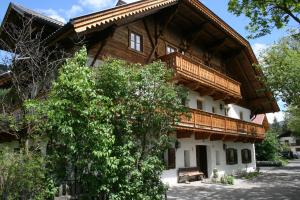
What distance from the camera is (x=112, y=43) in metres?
16.8

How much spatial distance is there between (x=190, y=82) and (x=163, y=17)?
13.8ft

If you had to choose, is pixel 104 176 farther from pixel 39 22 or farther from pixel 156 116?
pixel 39 22

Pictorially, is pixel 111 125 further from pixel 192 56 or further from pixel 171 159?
pixel 192 56

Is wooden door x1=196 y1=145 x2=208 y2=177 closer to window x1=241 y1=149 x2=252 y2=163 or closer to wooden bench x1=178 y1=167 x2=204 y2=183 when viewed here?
wooden bench x1=178 y1=167 x2=204 y2=183

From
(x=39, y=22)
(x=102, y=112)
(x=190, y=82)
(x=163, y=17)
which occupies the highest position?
(x=163, y=17)

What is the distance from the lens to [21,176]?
→ 29.7 ft

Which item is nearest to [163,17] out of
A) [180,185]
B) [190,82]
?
[190,82]

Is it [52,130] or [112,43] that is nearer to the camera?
[52,130]

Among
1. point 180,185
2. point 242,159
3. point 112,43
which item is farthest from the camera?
point 242,159

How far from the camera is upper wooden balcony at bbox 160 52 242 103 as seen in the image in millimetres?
18469

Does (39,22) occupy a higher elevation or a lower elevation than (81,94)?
higher

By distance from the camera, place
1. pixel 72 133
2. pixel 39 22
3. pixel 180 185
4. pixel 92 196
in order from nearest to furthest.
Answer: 1. pixel 72 133
2. pixel 92 196
3. pixel 39 22
4. pixel 180 185

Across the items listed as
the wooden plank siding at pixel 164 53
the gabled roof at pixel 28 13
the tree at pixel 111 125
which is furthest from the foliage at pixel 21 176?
the gabled roof at pixel 28 13

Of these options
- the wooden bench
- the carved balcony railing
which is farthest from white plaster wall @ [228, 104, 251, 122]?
the wooden bench
